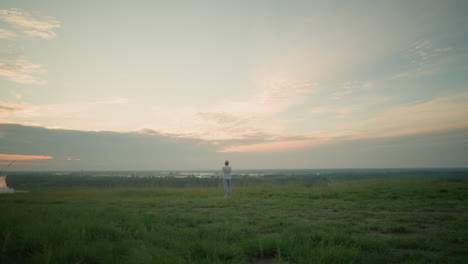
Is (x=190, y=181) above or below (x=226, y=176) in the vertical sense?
below

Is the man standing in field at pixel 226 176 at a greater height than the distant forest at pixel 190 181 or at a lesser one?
greater

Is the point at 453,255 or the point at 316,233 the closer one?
the point at 453,255

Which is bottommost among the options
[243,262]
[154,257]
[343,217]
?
[343,217]

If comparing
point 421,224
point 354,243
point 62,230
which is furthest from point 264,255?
point 421,224

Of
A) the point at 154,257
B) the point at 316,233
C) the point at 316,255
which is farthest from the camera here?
the point at 316,233

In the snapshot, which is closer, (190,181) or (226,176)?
(226,176)

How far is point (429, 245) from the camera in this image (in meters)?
4.50

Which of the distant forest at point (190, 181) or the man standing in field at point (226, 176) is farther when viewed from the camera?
the distant forest at point (190, 181)

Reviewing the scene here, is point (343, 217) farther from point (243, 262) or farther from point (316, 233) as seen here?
point (243, 262)

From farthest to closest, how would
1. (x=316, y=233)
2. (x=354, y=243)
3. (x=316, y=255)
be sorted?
1. (x=316, y=233)
2. (x=354, y=243)
3. (x=316, y=255)

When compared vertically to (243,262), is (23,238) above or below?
above

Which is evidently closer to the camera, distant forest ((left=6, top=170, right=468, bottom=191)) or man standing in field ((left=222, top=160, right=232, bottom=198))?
man standing in field ((left=222, top=160, right=232, bottom=198))

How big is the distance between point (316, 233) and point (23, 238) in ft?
18.7

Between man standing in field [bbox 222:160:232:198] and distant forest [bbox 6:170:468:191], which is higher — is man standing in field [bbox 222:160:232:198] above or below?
above
